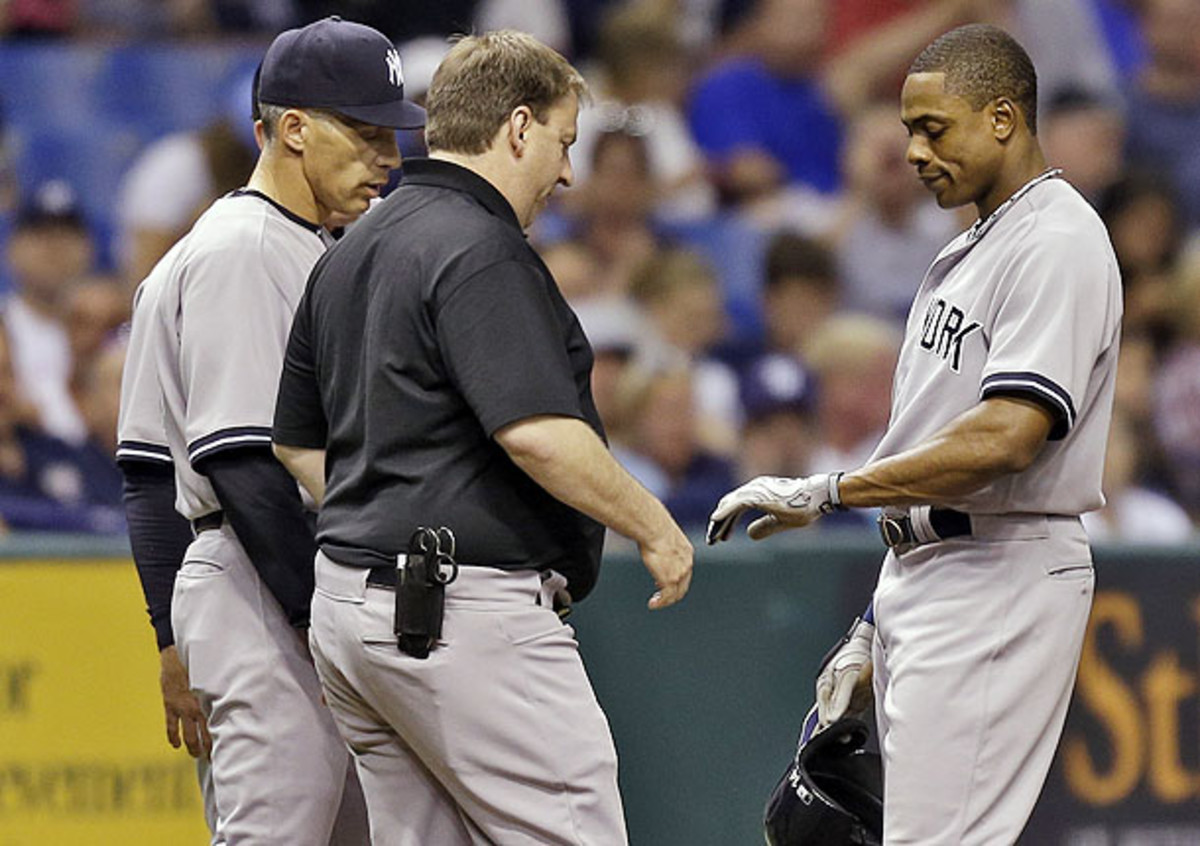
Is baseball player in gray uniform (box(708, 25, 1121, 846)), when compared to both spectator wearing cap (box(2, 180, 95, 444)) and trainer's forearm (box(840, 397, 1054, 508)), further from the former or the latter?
spectator wearing cap (box(2, 180, 95, 444))

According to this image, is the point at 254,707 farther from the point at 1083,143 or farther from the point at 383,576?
the point at 1083,143

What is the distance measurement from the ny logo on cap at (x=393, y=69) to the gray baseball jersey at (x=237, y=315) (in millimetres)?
352

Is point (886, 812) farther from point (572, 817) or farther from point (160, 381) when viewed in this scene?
point (160, 381)

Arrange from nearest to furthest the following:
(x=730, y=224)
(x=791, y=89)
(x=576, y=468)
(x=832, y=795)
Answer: (x=576, y=468), (x=832, y=795), (x=730, y=224), (x=791, y=89)

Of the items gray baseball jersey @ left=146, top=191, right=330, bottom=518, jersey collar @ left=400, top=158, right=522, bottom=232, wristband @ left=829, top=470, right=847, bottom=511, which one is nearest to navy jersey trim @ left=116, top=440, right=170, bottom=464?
gray baseball jersey @ left=146, top=191, right=330, bottom=518

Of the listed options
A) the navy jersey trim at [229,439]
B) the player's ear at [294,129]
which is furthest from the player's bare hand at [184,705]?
the player's ear at [294,129]

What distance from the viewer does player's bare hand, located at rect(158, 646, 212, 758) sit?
4395mm

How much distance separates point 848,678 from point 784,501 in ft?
1.78

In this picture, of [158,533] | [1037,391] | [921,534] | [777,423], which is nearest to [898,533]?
[921,534]

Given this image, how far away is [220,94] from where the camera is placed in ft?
29.3

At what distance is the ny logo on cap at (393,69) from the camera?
414 centimetres

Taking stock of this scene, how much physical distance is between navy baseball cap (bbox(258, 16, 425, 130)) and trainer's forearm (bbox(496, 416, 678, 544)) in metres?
0.91

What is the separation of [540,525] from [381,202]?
67cm

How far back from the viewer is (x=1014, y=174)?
4.01 meters
